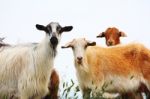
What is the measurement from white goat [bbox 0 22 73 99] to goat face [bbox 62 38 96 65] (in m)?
0.72

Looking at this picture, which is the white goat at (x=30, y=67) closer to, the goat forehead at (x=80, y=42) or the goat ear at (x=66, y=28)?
the goat ear at (x=66, y=28)

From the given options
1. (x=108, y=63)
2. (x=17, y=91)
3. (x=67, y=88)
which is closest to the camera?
(x=67, y=88)

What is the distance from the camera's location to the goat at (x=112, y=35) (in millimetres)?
16016

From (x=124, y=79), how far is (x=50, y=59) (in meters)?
2.98

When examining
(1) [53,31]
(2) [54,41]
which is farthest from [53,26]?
(2) [54,41]

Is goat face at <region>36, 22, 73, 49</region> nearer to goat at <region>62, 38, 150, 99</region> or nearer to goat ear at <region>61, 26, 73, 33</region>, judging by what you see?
goat ear at <region>61, 26, 73, 33</region>

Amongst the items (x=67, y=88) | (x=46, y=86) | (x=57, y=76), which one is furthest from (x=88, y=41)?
(x=67, y=88)

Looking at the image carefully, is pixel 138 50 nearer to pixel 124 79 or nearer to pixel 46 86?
pixel 124 79

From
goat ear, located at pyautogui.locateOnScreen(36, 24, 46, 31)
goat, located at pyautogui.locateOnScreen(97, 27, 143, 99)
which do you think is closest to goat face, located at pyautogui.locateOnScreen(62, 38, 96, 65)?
goat ear, located at pyautogui.locateOnScreen(36, 24, 46, 31)

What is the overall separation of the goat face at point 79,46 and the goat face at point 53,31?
26.0 inches

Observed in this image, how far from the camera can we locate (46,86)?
38.5 feet

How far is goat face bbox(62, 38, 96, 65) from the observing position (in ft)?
41.5

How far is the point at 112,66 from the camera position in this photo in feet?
46.2

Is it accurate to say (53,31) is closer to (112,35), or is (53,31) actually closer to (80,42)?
(80,42)
